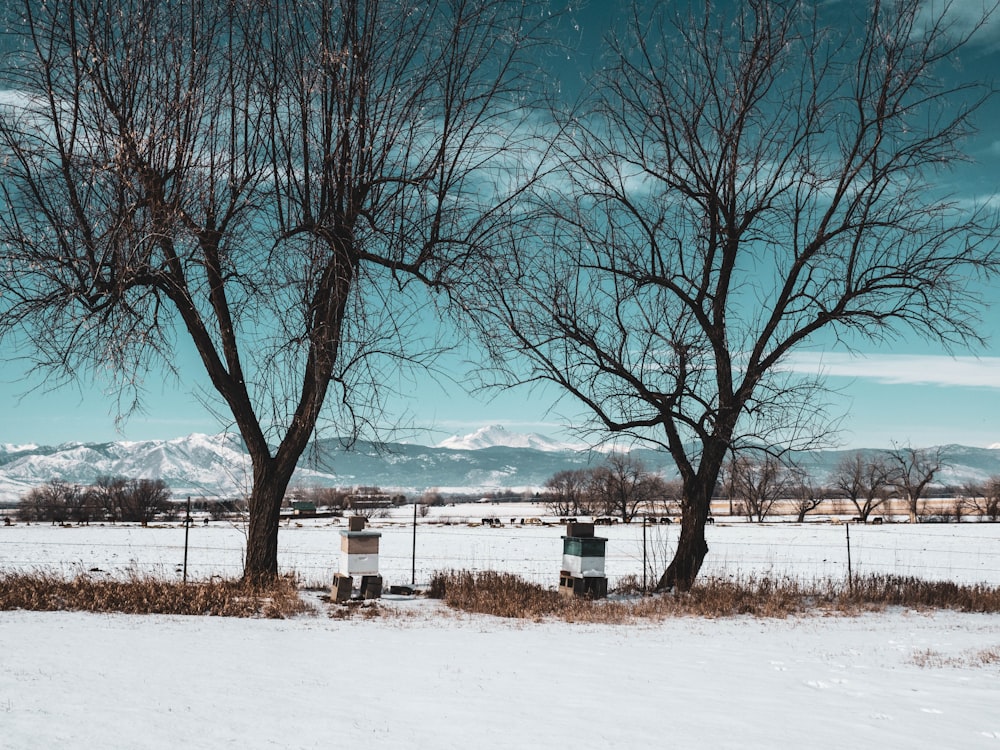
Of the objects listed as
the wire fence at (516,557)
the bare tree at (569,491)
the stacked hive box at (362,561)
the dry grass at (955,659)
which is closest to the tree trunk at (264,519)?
Answer: the stacked hive box at (362,561)

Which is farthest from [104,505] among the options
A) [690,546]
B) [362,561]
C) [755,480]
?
[755,480]

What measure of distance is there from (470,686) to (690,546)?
9.39m

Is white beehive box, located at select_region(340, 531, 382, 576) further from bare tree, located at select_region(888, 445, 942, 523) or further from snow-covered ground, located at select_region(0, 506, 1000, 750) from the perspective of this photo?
bare tree, located at select_region(888, 445, 942, 523)

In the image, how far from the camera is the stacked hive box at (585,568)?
558 inches

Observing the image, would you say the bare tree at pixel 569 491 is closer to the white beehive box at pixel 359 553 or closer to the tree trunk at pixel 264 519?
the tree trunk at pixel 264 519

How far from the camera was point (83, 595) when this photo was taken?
11.8 metres

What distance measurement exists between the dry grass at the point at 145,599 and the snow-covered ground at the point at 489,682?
0.60m

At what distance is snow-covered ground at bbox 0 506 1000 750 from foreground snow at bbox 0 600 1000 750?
3 centimetres

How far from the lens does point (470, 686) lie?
7.30 m

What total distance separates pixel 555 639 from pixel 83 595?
6.53 metres

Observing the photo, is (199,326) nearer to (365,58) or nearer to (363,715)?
(365,58)

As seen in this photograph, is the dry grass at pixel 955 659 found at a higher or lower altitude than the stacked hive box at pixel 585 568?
lower

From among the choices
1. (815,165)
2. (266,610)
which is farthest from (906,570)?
(266,610)

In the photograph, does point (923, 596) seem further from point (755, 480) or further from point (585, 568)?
point (755, 480)
